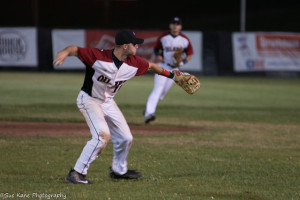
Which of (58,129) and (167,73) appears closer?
(167,73)

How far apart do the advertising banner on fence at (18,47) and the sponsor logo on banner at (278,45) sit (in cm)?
1048

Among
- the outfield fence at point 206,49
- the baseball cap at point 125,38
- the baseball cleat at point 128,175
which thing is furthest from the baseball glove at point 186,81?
the outfield fence at point 206,49

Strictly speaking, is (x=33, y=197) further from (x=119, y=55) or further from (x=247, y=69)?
(x=247, y=69)

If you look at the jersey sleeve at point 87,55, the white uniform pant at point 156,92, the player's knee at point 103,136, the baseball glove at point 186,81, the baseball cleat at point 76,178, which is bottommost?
the white uniform pant at point 156,92

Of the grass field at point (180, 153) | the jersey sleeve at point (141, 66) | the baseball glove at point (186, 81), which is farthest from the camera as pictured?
the baseball glove at point (186, 81)

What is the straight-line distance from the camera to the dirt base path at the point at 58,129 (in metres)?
10.7

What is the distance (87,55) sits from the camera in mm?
6504

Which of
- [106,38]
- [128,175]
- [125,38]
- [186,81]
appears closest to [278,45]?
[106,38]

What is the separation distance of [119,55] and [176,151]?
2.85 meters

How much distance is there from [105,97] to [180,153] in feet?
8.10

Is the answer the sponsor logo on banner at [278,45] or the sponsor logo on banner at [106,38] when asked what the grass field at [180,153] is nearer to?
the sponsor logo on banner at [278,45]

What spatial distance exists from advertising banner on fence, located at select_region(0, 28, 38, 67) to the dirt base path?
1454 centimetres

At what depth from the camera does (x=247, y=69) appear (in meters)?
26.8

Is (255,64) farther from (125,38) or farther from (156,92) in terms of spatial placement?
(125,38)
